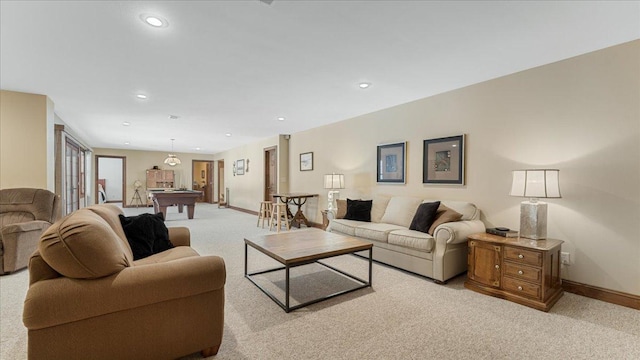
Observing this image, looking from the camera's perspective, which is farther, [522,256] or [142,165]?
[142,165]

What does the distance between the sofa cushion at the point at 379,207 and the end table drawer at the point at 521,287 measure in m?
1.88

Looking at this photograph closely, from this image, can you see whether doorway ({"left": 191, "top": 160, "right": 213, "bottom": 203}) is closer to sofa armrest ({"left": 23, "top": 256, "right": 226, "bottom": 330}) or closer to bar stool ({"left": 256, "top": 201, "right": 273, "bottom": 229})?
bar stool ({"left": 256, "top": 201, "right": 273, "bottom": 229})

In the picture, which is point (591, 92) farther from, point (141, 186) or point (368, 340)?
point (141, 186)

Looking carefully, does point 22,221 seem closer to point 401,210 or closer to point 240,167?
point 401,210

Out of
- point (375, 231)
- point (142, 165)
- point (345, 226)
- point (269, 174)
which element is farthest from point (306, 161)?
point (142, 165)

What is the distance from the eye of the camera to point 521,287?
8.40 feet

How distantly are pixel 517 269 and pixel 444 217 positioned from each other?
2.97ft

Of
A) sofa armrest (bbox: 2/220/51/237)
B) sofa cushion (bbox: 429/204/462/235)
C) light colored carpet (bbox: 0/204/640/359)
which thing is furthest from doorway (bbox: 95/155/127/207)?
sofa cushion (bbox: 429/204/462/235)

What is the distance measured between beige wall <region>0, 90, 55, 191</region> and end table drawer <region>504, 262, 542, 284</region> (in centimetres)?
596

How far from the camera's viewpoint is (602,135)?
2.62m

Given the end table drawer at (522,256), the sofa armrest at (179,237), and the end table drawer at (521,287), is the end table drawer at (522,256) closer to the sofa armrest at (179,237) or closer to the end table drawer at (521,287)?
the end table drawer at (521,287)

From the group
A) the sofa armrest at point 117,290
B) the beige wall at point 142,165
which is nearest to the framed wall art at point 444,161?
the sofa armrest at point 117,290

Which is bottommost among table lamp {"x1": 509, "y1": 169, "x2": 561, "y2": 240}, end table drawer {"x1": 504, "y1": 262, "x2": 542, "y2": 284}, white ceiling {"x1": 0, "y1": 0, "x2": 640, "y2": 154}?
end table drawer {"x1": 504, "y1": 262, "x2": 542, "y2": 284}

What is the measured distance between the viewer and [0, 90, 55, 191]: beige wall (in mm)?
3818
